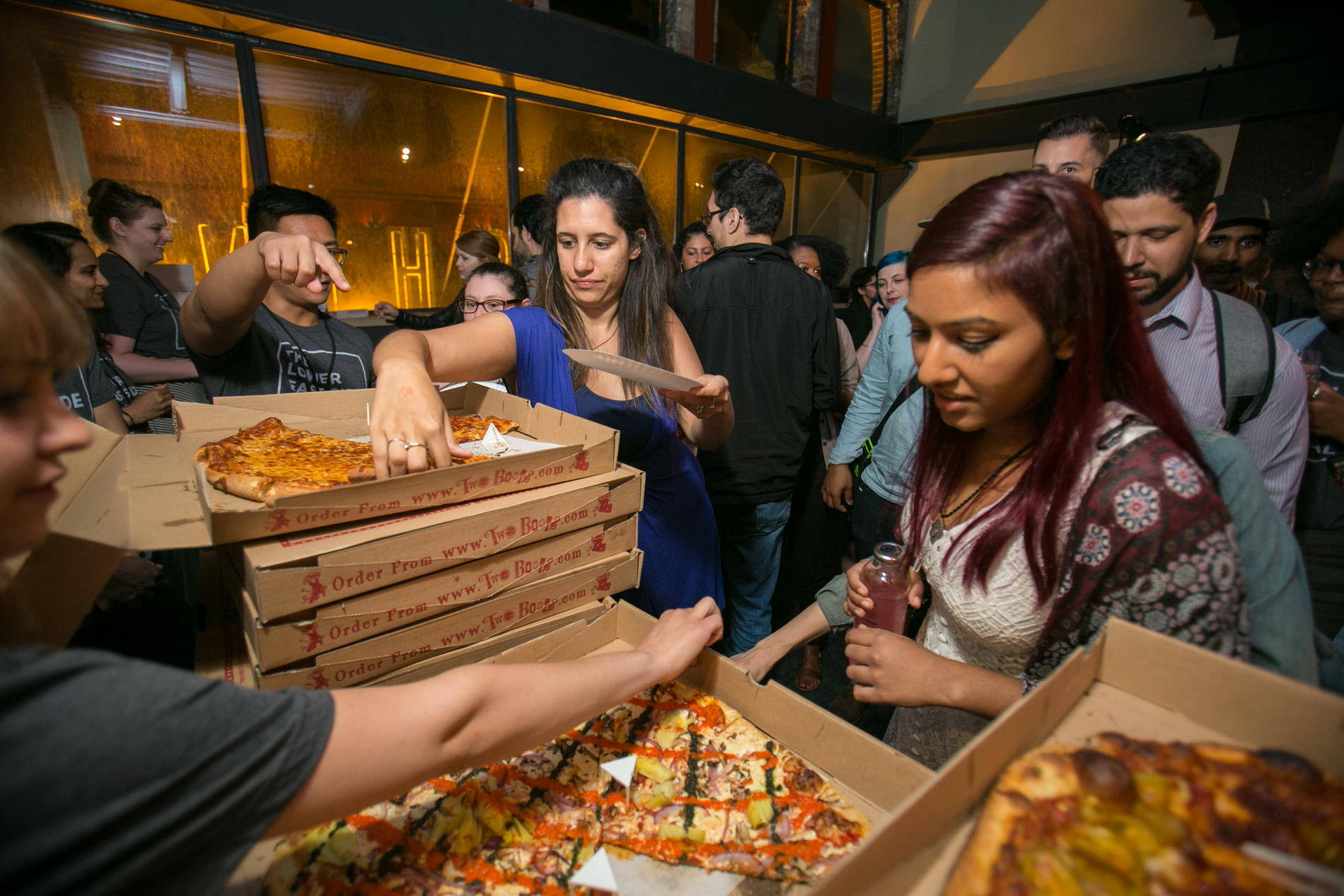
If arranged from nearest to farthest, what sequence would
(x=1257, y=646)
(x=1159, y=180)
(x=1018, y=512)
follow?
(x=1257, y=646) → (x=1018, y=512) → (x=1159, y=180)

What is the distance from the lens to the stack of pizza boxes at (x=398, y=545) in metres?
0.99

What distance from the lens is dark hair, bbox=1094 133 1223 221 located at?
178 cm

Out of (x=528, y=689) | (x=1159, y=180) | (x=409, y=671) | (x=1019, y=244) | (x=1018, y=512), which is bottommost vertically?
(x=409, y=671)

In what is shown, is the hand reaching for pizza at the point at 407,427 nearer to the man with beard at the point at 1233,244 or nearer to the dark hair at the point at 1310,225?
the dark hair at the point at 1310,225

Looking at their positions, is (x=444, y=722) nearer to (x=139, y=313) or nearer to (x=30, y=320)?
(x=30, y=320)

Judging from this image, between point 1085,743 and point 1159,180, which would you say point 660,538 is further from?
point 1159,180

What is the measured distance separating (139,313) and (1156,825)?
4.50 meters

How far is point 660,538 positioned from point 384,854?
4.11 feet

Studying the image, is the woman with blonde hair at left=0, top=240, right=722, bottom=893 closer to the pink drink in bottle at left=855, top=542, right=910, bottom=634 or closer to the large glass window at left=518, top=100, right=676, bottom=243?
the pink drink in bottle at left=855, top=542, right=910, bottom=634

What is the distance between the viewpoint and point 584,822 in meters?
1.02

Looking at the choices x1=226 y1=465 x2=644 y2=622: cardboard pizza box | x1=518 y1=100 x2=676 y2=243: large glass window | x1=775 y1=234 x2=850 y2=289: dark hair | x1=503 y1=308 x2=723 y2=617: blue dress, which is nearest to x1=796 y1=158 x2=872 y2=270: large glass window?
x1=518 y1=100 x2=676 y2=243: large glass window

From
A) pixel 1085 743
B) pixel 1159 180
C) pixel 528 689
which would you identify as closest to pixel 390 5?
pixel 1159 180

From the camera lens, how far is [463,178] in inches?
236

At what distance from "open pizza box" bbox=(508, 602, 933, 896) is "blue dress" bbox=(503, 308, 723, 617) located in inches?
22.8
